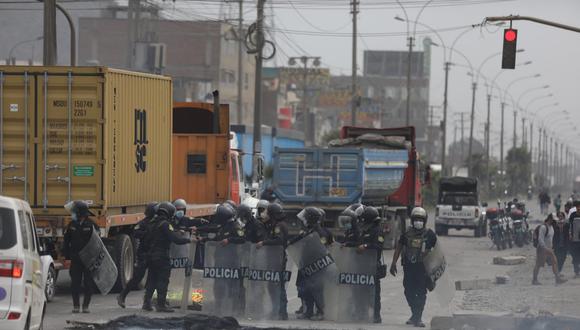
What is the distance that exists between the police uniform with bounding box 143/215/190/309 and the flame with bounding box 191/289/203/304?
0.69m

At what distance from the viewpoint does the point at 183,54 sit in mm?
99688

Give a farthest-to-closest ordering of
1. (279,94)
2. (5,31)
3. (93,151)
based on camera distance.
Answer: (279,94) → (5,31) → (93,151)

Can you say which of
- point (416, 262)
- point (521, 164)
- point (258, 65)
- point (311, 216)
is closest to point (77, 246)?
point (311, 216)

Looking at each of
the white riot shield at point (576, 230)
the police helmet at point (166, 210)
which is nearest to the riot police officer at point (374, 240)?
the police helmet at point (166, 210)

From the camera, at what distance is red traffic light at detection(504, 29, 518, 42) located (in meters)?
27.3

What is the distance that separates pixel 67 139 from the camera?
1866 centimetres

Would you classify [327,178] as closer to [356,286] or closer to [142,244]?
[142,244]

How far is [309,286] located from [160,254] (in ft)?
7.19

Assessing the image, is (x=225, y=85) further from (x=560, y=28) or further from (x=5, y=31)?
(x=560, y=28)

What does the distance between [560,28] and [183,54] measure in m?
74.3

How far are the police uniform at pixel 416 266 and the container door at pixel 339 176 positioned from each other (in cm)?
1559

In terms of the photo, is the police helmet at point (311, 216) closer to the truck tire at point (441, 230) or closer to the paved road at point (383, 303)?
the paved road at point (383, 303)

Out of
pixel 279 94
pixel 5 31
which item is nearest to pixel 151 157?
pixel 5 31

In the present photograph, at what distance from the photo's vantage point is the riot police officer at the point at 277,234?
55.0 ft
